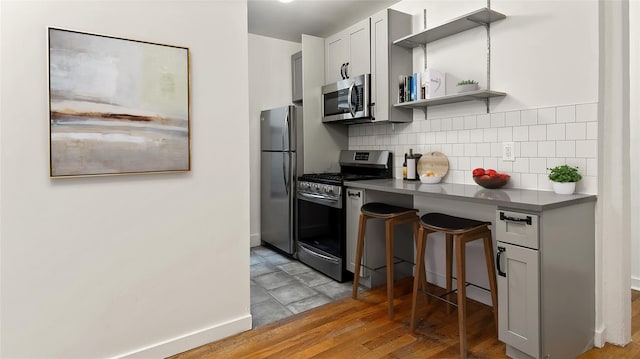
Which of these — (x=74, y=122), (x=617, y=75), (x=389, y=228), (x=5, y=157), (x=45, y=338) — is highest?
(x=617, y=75)

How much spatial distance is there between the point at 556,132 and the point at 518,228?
813 millimetres

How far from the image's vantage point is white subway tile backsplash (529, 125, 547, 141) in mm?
2373

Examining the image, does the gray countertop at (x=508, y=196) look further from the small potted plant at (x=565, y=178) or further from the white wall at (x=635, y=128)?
the white wall at (x=635, y=128)

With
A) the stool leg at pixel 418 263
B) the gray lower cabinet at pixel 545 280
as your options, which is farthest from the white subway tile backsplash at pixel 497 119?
the stool leg at pixel 418 263

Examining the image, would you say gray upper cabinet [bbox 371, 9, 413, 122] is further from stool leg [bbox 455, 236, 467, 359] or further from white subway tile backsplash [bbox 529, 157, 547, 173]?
stool leg [bbox 455, 236, 467, 359]

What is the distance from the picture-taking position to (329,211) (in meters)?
3.43

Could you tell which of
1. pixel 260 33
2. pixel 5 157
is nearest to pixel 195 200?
pixel 5 157

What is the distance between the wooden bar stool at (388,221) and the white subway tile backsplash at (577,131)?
1083mm

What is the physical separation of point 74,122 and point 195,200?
2.36ft

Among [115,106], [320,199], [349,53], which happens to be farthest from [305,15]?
[115,106]

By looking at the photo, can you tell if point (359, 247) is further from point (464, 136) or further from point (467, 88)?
point (467, 88)

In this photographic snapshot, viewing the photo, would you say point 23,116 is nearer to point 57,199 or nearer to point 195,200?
point 57,199

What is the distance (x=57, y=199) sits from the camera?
5.84 ft

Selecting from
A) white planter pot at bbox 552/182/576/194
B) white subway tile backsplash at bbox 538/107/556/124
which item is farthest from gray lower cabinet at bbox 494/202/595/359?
white subway tile backsplash at bbox 538/107/556/124
